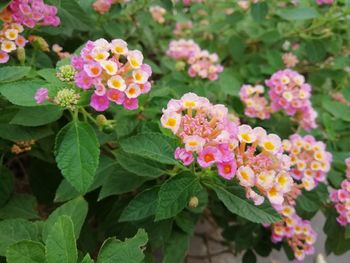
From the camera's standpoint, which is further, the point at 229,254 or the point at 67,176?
the point at 229,254

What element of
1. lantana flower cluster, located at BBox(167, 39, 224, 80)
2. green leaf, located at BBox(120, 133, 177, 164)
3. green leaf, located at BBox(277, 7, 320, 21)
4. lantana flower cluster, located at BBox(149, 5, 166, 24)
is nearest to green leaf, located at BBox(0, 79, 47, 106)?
green leaf, located at BBox(120, 133, 177, 164)

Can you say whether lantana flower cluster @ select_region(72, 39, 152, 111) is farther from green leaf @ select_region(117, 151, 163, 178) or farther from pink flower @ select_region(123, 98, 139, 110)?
green leaf @ select_region(117, 151, 163, 178)

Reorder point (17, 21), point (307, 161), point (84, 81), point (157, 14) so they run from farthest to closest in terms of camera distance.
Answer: point (157, 14)
point (307, 161)
point (17, 21)
point (84, 81)

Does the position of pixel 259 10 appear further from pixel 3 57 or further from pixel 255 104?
pixel 3 57

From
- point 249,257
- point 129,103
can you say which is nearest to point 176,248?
point 129,103

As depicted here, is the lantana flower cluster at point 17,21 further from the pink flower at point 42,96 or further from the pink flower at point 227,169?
the pink flower at point 227,169

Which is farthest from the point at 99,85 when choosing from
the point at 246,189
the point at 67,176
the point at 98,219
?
the point at 98,219

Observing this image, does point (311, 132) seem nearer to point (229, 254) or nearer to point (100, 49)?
point (229, 254)
